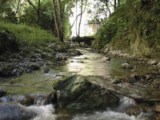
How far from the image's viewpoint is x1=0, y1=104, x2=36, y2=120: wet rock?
5.58 meters

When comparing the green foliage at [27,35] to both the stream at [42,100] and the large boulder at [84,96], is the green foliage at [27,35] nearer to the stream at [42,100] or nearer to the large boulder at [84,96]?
the stream at [42,100]

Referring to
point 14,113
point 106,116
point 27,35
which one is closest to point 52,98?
point 14,113

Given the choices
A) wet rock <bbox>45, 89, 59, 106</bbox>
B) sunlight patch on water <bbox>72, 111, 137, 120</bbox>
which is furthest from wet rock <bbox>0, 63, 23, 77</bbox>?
sunlight patch on water <bbox>72, 111, 137, 120</bbox>

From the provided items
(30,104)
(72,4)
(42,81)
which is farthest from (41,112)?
(72,4)

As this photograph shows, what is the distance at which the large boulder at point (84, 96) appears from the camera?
251 inches

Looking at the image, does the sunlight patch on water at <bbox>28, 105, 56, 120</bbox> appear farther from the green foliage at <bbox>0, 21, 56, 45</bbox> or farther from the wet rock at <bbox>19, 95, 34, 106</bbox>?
the green foliage at <bbox>0, 21, 56, 45</bbox>

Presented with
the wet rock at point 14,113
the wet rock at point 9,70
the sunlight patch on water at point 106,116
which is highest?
the wet rock at point 9,70

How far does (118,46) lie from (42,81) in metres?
9.51

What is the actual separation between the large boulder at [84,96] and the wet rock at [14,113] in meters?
0.91

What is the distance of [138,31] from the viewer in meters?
14.6

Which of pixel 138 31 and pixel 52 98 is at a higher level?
pixel 138 31

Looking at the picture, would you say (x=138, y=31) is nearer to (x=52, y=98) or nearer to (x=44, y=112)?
(x=52, y=98)

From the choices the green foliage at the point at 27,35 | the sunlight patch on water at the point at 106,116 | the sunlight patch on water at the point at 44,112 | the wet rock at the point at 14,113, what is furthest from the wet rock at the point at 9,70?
the green foliage at the point at 27,35

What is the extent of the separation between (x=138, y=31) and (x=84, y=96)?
28.8 feet
